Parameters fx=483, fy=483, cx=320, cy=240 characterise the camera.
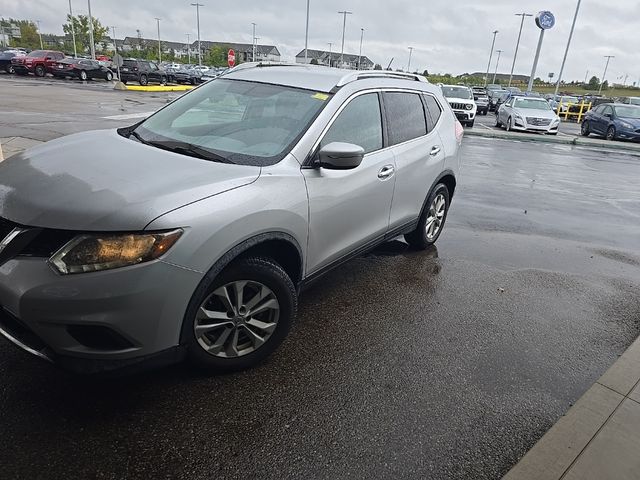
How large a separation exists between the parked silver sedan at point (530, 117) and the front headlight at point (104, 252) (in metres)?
20.8

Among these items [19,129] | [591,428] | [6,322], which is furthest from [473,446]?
[19,129]

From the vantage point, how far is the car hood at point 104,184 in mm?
2248

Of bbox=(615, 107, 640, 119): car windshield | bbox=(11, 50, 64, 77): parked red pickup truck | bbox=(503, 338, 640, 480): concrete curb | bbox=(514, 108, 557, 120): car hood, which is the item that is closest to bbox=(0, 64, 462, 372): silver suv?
bbox=(503, 338, 640, 480): concrete curb

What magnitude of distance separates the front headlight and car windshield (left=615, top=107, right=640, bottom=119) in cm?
2330

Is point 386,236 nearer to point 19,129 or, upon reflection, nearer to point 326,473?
point 326,473

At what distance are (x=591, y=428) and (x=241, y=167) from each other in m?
2.42

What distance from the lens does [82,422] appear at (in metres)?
2.45

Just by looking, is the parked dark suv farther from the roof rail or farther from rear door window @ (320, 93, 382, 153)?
rear door window @ (320, 93, 382, 153)

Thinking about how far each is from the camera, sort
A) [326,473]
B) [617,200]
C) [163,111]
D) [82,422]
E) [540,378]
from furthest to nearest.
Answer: [617,200] → [163,111] → [540,378] → [82,422] → [326,473]

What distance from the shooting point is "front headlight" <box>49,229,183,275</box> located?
2186 millimetres

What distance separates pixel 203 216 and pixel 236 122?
1.30m

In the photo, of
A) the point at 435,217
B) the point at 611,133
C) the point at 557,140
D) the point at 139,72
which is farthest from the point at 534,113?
the point at 139,72

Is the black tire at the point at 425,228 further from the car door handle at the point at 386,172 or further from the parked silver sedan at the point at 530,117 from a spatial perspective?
the parked silver sedan at the point at 530,117

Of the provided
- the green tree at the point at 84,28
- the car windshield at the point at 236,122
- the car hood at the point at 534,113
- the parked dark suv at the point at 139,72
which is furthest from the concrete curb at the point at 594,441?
the green tree at the point at 84,28
